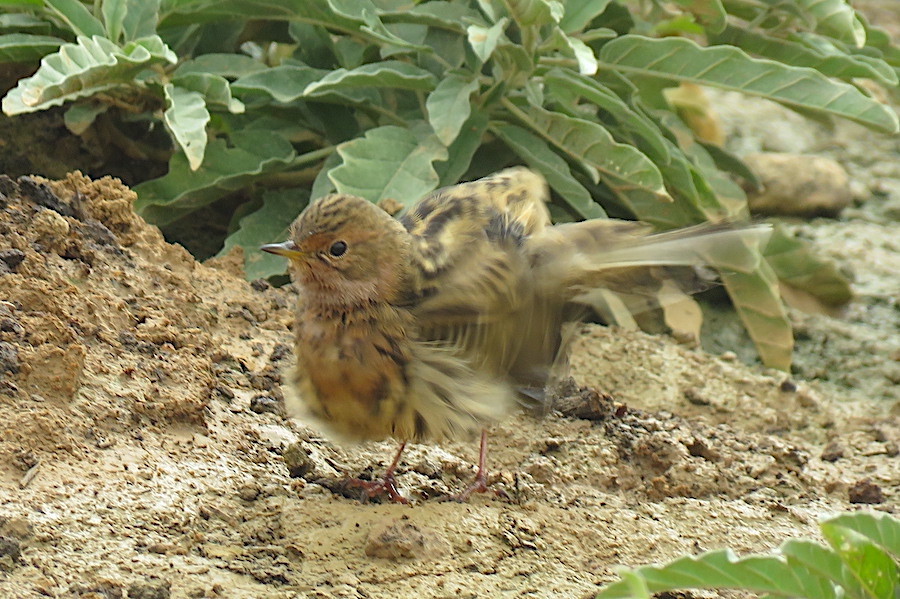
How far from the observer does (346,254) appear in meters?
3.40

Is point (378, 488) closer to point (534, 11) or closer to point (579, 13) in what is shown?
point (534, 11)

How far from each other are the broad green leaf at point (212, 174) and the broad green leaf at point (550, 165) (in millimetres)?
1019

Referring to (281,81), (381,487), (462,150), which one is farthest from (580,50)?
Result: (381,487)

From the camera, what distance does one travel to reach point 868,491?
3.89 m

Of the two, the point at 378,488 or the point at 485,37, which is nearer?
the point at 378,488

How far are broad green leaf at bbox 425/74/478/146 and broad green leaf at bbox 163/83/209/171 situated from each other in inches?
37.6

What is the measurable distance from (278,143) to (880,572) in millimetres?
3398

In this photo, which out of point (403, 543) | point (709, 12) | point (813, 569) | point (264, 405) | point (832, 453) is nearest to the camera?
point (813, 569)

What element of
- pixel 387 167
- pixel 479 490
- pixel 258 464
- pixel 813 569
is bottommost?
pixel 479 490

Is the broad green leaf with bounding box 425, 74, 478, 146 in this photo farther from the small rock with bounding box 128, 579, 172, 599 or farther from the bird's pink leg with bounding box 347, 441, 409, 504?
the small rock with bounding box 128, 579, 172, 599

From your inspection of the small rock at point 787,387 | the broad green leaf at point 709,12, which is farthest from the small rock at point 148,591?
the broad green leaf at point 709,12

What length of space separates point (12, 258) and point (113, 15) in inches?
65.3

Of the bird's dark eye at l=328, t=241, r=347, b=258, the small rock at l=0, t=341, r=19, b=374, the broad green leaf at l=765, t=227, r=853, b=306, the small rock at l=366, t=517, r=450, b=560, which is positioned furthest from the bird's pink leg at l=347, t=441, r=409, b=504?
the broad green leaf at l=765, t=227, r=853, b=306

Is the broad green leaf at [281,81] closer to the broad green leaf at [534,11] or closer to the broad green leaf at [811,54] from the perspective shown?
the broad green leaf at [534,11]
